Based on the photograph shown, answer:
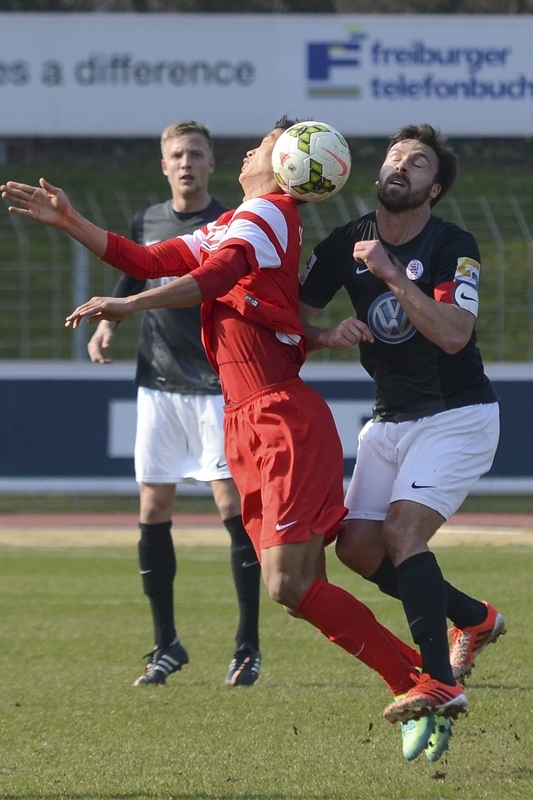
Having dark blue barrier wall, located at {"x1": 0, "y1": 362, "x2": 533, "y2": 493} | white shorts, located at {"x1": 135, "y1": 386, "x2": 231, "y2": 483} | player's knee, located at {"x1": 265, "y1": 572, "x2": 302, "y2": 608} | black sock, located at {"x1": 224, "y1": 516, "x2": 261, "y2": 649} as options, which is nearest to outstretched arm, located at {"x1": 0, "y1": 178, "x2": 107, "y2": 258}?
player's knee, located at {"x1": 265, "y1": 572, "x2": 302, "y2": 608}

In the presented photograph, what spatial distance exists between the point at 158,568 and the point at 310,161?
94.0 inches

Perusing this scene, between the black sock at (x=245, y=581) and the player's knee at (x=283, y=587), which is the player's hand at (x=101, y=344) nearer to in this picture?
the black sock at (x=245, y=581)

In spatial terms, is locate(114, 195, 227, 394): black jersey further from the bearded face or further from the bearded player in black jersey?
the bearded face

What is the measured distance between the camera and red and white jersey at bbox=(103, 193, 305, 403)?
465cm

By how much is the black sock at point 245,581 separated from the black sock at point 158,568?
1.05 ft

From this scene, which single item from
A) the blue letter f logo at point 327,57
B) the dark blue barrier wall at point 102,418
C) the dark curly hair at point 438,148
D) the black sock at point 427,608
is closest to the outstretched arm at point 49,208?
the dark curly hair at point 438,148

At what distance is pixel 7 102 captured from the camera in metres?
22.1

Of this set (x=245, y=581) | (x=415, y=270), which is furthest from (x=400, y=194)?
(x=245, y=581)

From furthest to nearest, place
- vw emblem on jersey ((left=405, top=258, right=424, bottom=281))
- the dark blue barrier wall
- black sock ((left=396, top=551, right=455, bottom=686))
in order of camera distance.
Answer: the dark blue barrier wall → vw emblem on jersey ((left=405, top=258, right=424, bottom=281)) → black sock ((left=396, top=551, right=455, bottom=686))

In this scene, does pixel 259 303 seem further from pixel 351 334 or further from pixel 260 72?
pixel 260 72

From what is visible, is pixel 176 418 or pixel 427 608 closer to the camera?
pixel 427 608

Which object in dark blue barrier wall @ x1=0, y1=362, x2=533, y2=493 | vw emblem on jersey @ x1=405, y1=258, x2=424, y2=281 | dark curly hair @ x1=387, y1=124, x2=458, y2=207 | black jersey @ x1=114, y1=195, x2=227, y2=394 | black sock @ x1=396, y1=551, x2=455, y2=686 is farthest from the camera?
dark blue barrier wall @ x1=0, y1=362, x2=533, y2=493

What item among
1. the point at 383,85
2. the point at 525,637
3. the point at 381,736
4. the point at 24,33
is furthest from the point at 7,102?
the point at 381,736

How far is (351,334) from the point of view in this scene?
4617mm
